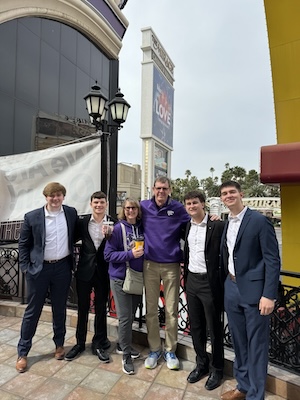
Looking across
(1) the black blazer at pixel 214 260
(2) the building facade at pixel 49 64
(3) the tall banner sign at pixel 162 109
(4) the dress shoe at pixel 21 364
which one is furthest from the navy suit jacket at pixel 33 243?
(3) the tall banner sign at pixel 162 109

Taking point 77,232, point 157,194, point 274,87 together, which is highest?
point 274,87

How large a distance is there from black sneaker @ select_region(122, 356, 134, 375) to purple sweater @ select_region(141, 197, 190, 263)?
1067 mm

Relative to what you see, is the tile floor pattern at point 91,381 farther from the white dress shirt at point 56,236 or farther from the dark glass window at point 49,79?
the dark glass window at point 49,79

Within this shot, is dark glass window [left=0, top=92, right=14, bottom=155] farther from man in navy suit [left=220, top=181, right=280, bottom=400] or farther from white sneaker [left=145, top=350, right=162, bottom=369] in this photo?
man in navy suit [left=220, top=181, right=280, bottom=400]

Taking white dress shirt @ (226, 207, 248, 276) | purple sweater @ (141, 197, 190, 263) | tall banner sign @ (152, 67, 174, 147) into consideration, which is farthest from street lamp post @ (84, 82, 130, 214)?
tall banner sign @ (152, 67, 174, 147)

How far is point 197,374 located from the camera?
2779 mm

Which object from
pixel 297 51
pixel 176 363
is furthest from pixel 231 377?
pixel 297 51

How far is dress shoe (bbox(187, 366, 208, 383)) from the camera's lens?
275cm

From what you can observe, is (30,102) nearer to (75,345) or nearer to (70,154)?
(70,154)

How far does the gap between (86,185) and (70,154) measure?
1.54 feet

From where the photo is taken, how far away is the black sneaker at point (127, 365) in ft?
9.46

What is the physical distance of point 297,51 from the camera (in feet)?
13.5

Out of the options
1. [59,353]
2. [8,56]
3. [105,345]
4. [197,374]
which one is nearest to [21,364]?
[59,353]

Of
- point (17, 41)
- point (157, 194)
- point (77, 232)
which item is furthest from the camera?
point (17, 41)
